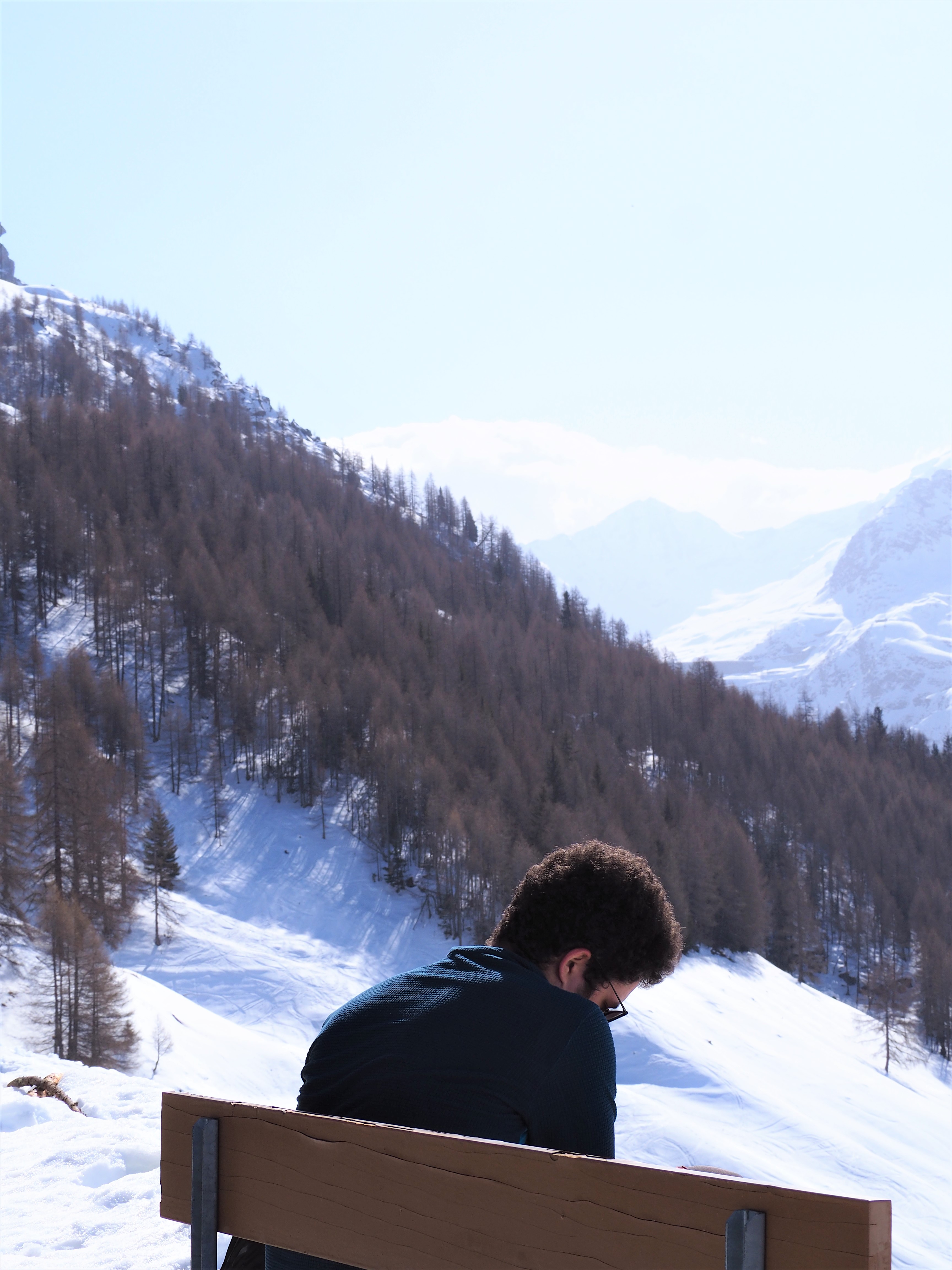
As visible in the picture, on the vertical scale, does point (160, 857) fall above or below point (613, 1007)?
below

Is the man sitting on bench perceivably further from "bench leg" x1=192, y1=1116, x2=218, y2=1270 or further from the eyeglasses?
"bench leg" x1=192, y1=1116, x2=218, y2=1270

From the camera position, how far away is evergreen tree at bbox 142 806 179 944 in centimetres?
4888

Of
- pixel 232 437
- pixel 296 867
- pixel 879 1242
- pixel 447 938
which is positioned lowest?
pixel 447 938

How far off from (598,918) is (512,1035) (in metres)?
0.46

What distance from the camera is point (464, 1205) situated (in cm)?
183

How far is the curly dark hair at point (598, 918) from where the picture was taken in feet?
8.12

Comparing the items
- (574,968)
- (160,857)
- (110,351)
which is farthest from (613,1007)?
(110,351)

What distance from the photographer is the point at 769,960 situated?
75.2 m

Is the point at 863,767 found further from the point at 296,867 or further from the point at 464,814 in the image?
the point at 296,867

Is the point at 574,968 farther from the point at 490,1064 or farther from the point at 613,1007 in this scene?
the point at 490,1064

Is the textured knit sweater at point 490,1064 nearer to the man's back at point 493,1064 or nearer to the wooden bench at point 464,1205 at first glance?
the man's back at point 493,1064

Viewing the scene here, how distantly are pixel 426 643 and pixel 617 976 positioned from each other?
92.1 m

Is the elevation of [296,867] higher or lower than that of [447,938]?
higher

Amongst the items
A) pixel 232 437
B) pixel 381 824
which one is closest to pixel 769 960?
pixel 381 824
